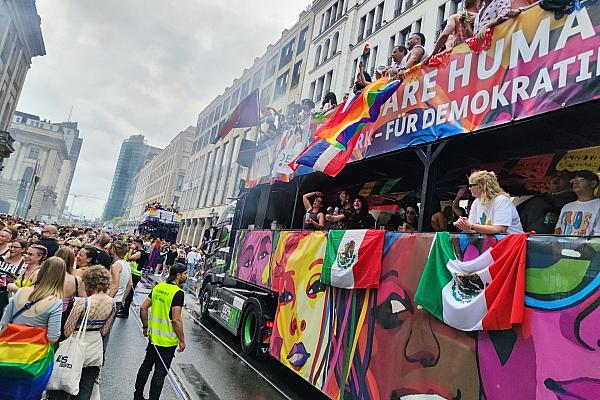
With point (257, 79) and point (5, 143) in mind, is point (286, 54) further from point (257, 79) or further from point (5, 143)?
point (5, 143)

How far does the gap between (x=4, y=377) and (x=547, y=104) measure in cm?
522

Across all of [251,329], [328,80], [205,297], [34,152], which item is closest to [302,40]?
[328,80]

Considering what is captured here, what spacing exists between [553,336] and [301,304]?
3.97 metres

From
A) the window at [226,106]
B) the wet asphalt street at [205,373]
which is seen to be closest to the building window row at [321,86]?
the wet asphalt street at [205,373]

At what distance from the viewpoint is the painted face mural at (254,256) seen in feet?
26.0

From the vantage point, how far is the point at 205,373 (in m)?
6.42

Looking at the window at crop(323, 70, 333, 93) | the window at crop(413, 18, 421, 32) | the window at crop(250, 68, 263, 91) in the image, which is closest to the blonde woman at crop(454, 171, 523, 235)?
the window at crop(413, 18, 421, 32)

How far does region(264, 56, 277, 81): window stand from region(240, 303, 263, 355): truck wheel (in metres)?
34.1

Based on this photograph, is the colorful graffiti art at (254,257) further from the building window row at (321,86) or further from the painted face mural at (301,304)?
the building window row at (321,86)

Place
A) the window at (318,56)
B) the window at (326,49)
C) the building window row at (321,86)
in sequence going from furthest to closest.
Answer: the window at (318,56)
the window at (326,49)
the building window row at (321,86)

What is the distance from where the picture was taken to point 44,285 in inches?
137

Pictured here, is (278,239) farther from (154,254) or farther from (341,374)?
(154,254)

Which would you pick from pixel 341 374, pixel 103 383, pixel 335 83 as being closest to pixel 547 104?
pixel 341 374

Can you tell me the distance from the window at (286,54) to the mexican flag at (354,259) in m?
32.9
